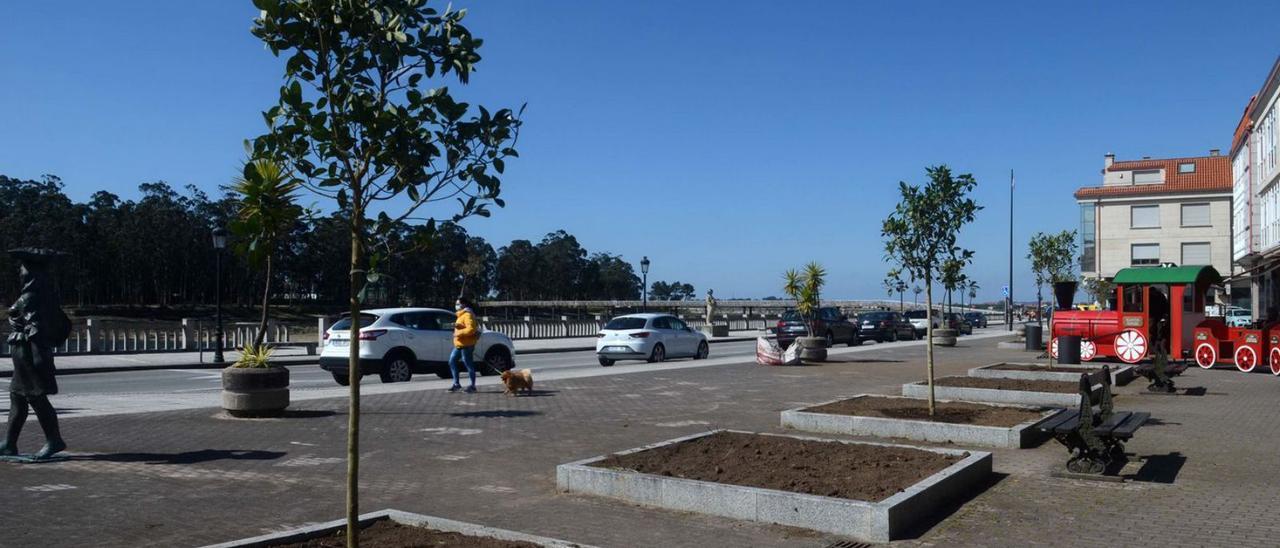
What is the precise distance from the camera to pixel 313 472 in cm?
897

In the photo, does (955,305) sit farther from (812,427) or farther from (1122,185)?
(812,427)

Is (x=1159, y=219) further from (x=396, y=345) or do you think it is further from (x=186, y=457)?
(x=186, y=457)

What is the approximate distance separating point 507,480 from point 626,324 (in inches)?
743

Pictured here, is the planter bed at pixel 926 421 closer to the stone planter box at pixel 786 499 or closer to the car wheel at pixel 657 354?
the stone planter box at pixel 786 499

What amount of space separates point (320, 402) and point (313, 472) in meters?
6.23

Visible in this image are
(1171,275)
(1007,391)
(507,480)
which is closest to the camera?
(507,480)

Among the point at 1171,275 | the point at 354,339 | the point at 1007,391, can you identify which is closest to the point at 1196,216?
the point at 1171,275

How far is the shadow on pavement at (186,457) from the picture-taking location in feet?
30.9

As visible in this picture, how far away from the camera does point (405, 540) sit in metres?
5.80

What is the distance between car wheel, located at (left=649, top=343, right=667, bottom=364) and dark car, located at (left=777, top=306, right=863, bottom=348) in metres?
10.9

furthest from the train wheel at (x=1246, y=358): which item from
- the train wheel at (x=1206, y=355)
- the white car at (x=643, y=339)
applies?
the white car at (x=643, y=339)

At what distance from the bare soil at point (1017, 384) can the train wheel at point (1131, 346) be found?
8.50m

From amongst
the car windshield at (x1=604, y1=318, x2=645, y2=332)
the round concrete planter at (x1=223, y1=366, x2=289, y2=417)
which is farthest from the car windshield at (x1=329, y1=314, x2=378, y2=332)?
the car windshield at (x1=604, y1=318, x2=645, y2=332)

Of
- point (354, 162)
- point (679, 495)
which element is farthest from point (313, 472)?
point (354, 162)
